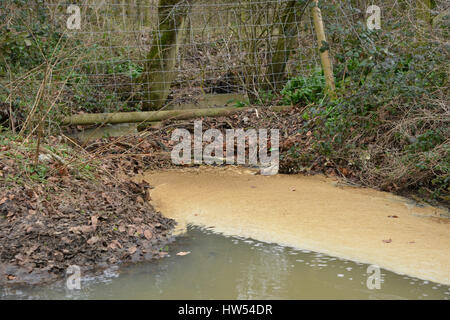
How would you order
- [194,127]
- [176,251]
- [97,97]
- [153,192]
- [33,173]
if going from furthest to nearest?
1. [97,97]
2. [194,127]
3. [153,192]
4. [33,173]
5. [176,251]

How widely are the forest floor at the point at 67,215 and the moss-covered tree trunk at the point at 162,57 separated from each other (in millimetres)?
2778

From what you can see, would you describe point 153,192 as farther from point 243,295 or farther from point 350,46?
point 350,46

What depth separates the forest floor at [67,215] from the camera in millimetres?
4703

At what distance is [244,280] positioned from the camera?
4.32 m

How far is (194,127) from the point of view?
8.80 meters

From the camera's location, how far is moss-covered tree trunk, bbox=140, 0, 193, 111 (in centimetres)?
920

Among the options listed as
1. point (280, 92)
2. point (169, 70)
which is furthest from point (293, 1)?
point (169, 70)

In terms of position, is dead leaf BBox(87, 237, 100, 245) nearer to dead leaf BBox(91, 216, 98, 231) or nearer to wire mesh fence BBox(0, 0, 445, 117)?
dead leaf BBox(91, 216, 98, 231)

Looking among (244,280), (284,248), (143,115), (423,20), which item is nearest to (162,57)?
(143,115)

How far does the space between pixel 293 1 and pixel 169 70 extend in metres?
2.31

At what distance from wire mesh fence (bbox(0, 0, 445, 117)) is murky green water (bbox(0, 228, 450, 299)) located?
4.51 metres

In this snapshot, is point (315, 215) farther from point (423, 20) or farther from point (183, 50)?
point (183, 50)

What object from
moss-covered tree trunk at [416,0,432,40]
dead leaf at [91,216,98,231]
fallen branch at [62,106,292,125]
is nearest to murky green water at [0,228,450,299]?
dead leaf at [91,216,98,231]

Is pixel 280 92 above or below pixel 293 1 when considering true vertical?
below
